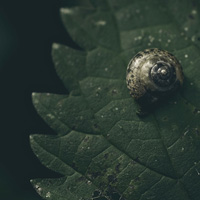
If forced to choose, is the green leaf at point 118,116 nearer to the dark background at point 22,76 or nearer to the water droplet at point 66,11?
the water droplet at point 66,11

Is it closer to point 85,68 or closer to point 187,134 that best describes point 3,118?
point 85,68

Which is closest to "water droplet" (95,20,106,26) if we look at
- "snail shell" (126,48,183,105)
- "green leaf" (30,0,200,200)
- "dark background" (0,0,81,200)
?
"green leaf" (30,0,200,200)

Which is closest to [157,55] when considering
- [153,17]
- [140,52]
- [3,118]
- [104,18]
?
[140,52]

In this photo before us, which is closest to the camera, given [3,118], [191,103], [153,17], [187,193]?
[187,193]

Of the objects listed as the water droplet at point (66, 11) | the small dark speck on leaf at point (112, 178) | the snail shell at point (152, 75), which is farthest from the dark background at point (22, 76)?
the small dark speck on leaf at point (112, 178)

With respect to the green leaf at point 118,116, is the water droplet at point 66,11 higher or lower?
higher

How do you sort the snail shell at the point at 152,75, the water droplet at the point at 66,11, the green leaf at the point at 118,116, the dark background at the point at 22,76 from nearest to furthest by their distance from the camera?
the green leaf at the point at 118,116 → the snail shell at the point at 152,75 → the water droplet at the point at 66,11 → the dark background at the point at 22,76

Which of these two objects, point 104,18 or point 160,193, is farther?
point 104,18

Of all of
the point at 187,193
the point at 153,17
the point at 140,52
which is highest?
the point at 153,17
